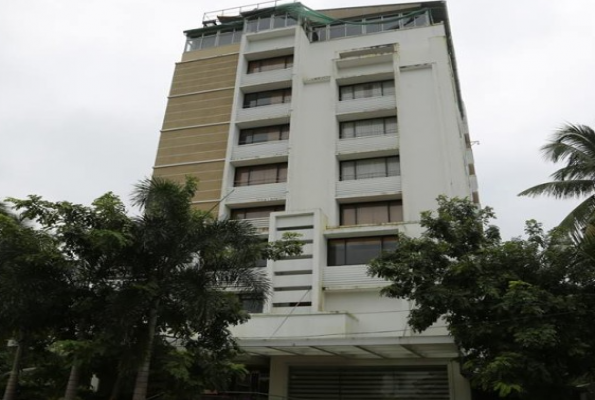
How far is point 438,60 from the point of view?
2756 centimetres

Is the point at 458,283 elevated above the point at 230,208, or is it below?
below

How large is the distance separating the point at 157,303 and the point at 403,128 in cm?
1713

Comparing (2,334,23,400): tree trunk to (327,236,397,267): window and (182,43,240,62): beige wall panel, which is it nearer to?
(327,236,397,267): window

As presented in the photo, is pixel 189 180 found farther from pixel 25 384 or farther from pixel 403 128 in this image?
pixel 403 128

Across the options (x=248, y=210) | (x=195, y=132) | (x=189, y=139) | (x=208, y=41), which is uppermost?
(x=208, y=41)

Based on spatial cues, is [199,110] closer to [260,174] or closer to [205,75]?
[205,75]

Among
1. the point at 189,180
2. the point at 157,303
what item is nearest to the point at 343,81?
the point at 189,180

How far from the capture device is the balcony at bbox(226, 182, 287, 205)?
85.5 ft

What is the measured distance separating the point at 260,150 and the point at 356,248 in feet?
26.2

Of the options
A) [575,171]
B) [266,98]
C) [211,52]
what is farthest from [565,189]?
[211,52]

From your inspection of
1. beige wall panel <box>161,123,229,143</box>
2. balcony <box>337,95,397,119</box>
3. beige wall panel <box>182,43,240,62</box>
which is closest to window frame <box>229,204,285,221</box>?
beige wall panel <box>161,123,229,143</box>

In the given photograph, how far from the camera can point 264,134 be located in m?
28.9

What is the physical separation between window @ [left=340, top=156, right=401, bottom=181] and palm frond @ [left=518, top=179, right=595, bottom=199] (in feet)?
24.1

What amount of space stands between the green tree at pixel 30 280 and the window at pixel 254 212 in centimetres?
1373
